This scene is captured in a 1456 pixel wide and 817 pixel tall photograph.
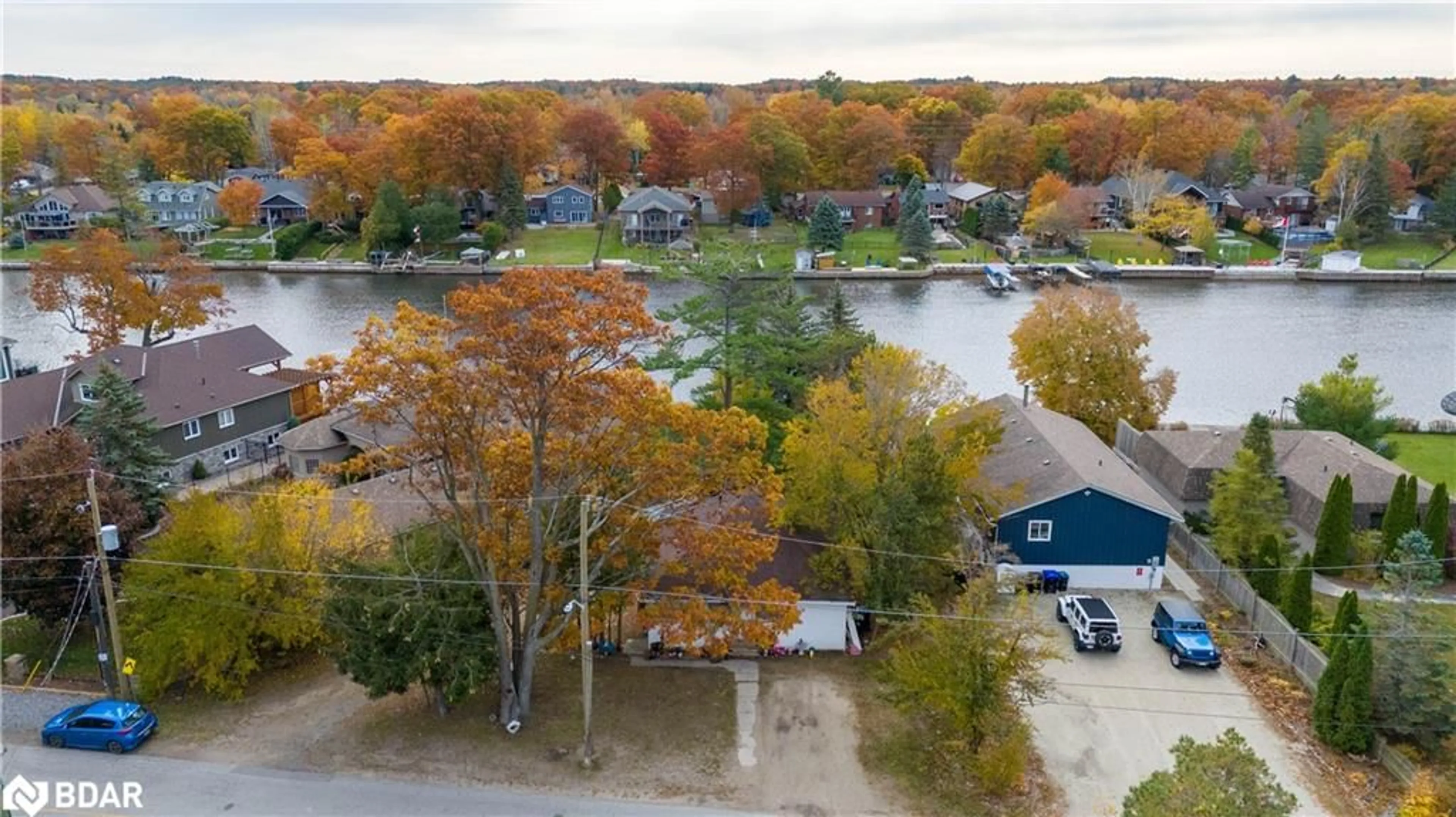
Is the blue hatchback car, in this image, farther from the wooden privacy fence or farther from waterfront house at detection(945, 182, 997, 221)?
waterfront house at detection(945, 182, 997, 221)

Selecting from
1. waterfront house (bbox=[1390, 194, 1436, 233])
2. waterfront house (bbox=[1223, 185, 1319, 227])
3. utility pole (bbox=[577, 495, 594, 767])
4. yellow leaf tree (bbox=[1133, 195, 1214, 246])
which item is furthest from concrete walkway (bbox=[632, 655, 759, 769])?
waterfront house (bbox=[1390, 194, 1436, 233])

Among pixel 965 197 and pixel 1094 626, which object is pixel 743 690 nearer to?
pixel 1094 626

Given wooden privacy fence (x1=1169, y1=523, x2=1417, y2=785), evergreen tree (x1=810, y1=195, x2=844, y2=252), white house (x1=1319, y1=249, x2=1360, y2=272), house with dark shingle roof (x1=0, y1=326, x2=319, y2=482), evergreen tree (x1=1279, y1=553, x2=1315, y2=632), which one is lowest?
wooden privacy fence (x1=1169, y1=523, x2=1417, y2=785)

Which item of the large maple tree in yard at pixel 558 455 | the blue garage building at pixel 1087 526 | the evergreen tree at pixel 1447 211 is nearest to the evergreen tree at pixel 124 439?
the large maple tree in yard at pixel 558 455

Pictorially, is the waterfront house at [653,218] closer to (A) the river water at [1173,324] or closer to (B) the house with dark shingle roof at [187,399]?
(A) the river water at [1173,324]

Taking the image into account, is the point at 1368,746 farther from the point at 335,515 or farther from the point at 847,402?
the point at 335,515

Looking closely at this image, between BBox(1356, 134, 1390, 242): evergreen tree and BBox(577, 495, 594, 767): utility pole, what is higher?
BBox(1356, 134, 1390, 242): evergreen tree

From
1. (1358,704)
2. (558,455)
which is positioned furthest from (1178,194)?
(558,455)
